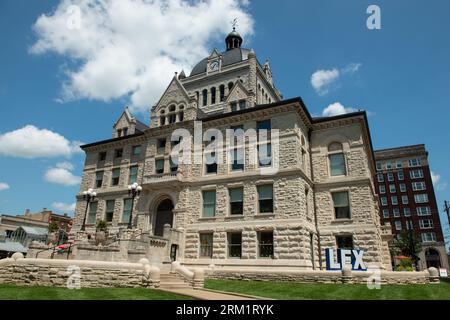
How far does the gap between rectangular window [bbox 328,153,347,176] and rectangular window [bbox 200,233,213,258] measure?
11811 millimetres

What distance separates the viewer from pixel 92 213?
34188 mm

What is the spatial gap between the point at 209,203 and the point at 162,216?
5.08 m

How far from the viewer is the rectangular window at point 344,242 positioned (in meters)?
25.0

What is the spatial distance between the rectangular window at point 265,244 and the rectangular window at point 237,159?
597 cm

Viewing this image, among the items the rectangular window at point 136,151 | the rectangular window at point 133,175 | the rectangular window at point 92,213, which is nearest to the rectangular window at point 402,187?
the rectangular window at point 136,151

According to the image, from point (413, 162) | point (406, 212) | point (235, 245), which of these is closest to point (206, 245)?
point (235, 245)

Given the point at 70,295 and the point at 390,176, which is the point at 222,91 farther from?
the point at 390,176

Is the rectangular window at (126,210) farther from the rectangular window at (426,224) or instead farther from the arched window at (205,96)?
the rectangular window at (426,224)

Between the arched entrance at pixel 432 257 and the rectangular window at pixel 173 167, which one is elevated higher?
the rectangular window at pixel 173 167

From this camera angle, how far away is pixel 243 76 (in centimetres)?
4259

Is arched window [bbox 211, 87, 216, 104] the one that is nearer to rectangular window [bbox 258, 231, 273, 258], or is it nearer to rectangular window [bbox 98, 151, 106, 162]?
rectangular window [bbox 98, 151, 106, 162]
